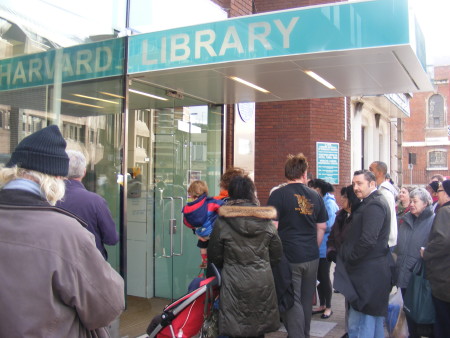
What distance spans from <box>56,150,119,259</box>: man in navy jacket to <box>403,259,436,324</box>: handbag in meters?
3.18

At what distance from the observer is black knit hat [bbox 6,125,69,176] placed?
1906 millimetres

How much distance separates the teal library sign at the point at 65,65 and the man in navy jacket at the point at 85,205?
122 centimetres

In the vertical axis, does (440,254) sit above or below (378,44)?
below

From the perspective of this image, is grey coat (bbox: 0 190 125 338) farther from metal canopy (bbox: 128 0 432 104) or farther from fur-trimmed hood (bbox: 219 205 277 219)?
metal canopy (bbox: 128 0 432 104)

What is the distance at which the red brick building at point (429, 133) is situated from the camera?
40.1m

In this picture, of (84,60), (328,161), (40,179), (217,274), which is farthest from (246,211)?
(328,161)

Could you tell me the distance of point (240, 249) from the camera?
4.16m

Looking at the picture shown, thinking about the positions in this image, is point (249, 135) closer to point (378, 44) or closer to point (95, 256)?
point (378, 44)

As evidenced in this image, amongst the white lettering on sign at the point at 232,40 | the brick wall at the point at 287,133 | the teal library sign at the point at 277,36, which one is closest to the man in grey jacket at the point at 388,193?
the teal library sign at the point at 277,36

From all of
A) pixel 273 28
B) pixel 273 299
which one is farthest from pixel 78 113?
pixel 273 299

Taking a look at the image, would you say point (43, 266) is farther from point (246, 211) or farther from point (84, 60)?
point (84, 60)

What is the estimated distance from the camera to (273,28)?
4.77 m

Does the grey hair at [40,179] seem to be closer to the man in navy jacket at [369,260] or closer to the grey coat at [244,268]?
the grey coat at [244,268]

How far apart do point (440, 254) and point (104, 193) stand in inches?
133
